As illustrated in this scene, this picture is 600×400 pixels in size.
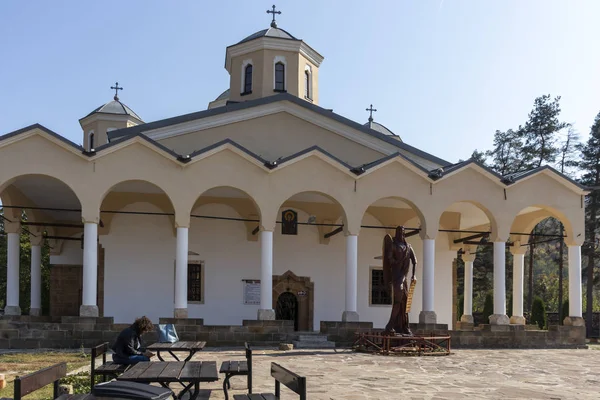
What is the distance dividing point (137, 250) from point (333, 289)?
6.77m

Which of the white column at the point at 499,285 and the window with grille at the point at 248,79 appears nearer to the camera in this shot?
the white column at the point at 499,285

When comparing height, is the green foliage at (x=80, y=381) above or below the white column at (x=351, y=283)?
below

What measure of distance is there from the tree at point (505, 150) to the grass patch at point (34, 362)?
33713mm

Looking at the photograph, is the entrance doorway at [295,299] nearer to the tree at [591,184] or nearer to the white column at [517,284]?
the white column at [517,284]

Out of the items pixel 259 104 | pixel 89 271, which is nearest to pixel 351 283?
pixel 259 104

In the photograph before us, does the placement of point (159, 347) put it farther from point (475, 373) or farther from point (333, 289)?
point (333, 289)

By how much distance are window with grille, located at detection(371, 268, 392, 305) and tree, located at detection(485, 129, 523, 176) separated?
70.1ft

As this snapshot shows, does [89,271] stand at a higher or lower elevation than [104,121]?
lower

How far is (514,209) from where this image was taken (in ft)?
72.0

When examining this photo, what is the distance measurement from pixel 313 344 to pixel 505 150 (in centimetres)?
2998

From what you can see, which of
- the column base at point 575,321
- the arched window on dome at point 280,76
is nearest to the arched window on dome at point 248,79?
the arched window on dome at point 280,76

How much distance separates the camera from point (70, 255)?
86.1 ft

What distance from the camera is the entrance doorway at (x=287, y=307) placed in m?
24.5

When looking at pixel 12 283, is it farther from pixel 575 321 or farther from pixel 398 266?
pixel 575 321
